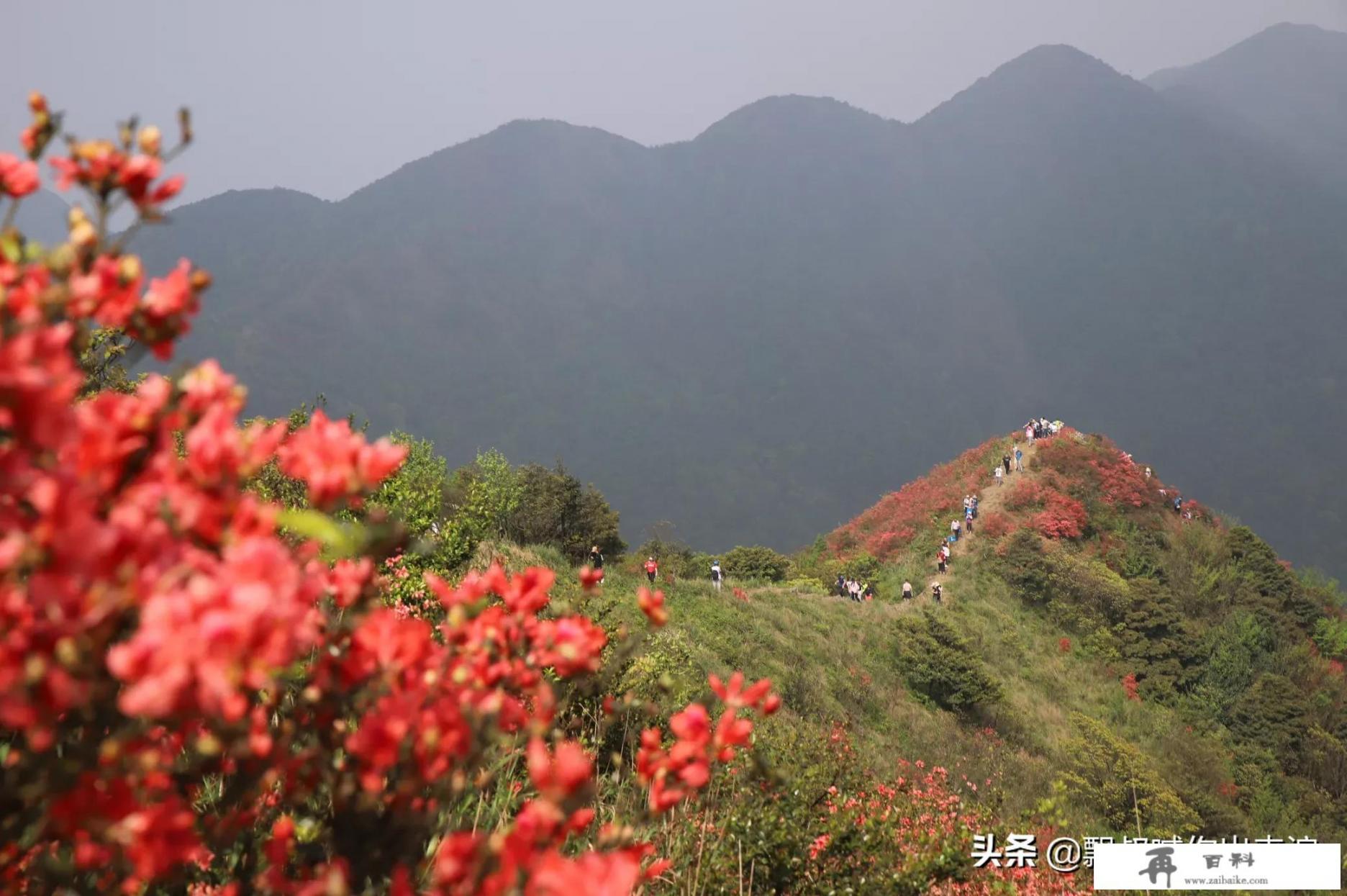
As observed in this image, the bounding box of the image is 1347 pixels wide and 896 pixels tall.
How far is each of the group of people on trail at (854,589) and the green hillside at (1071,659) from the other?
663mm

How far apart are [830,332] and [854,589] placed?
16167cm

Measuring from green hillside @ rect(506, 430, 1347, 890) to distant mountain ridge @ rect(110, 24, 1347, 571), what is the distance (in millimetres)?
104629

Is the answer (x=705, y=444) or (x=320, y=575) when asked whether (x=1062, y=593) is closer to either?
(x=320, y=575)

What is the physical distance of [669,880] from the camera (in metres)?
3.55

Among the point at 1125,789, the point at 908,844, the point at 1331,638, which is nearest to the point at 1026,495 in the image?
the point at 1331,638

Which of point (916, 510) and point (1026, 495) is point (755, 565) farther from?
point (1026, 495)

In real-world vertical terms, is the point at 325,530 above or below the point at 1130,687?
below

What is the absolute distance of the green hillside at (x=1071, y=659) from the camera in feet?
47.2

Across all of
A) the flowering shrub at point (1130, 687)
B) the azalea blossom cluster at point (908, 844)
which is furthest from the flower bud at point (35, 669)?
the flowering shrub at point (1130, 687)

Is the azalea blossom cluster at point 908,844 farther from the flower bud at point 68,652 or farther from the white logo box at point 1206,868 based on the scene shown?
the flower bud at point 68,652

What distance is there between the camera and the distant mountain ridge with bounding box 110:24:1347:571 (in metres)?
142

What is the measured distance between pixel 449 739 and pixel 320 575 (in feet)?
0.99

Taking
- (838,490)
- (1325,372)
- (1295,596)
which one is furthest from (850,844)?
(1325,372)

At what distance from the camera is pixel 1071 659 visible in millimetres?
20750
